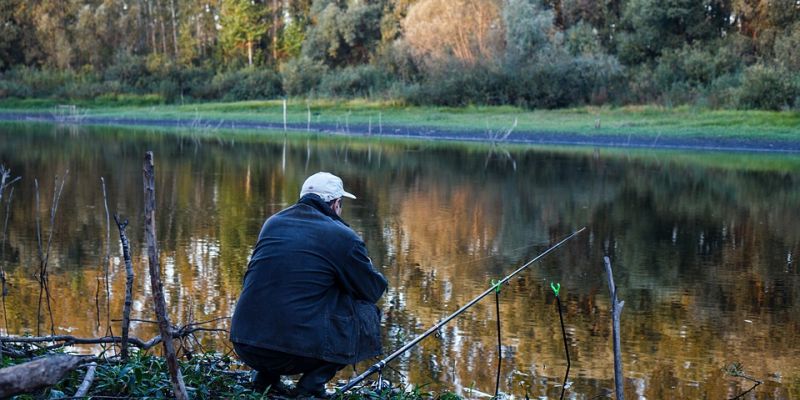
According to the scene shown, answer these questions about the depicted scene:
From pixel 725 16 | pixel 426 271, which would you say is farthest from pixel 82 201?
pixel 725 16

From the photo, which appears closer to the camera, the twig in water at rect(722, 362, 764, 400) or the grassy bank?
the twig in water at rect(722, 362, 764, 400)

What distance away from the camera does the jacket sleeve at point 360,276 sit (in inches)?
219

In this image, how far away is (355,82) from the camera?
53.9 metres

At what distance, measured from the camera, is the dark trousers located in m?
5.57

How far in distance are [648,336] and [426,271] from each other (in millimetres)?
3485

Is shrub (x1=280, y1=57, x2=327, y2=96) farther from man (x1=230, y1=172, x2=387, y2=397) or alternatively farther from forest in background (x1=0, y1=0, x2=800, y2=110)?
man (x1=230, y1=172, x2=387, y2=397)

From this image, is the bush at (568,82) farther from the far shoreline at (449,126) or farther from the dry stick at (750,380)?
the dry stick at (750,380)

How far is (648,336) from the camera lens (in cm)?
898

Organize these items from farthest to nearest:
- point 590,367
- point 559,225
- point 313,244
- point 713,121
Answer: point 713,121, point 559,225, point 590,367, point 313,244

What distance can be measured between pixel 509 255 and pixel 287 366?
8055 millimetres

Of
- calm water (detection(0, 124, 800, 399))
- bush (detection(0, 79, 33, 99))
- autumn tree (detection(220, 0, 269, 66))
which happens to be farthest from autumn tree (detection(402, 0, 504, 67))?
bush (detection(0, 79, 33, 99))

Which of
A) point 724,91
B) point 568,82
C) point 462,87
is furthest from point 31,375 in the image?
point 462,87

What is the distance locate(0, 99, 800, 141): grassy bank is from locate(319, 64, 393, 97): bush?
8.09 feet

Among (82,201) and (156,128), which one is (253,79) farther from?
(82,201)
